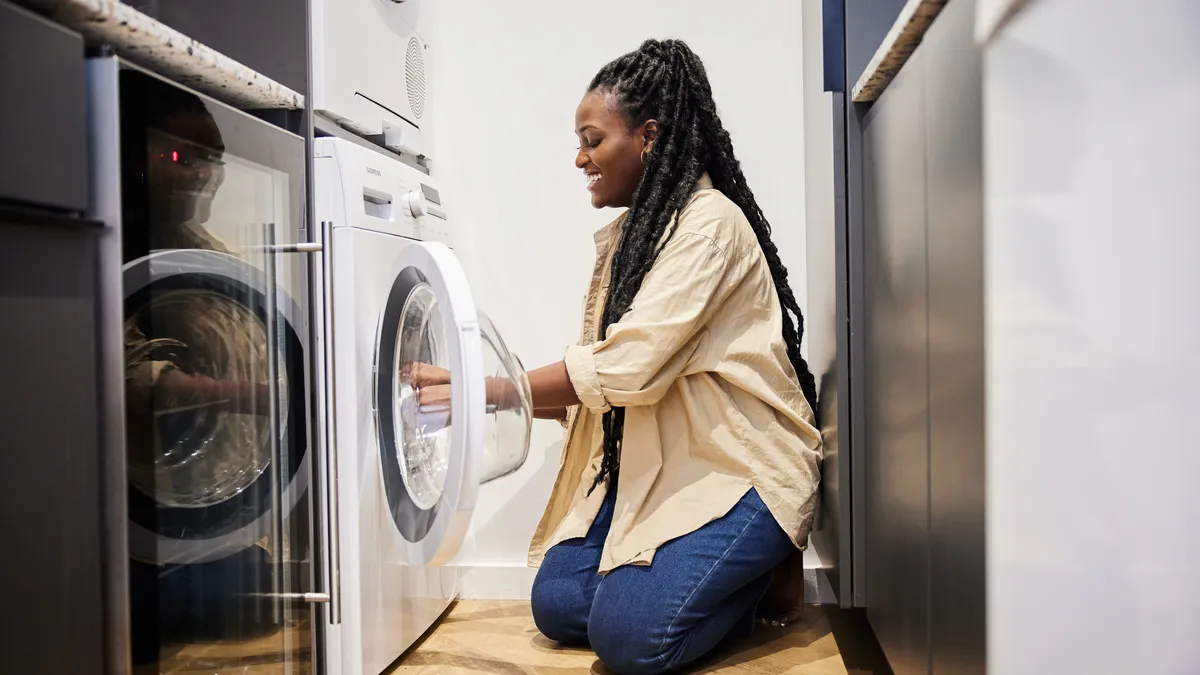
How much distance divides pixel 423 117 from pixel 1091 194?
5.52 feet

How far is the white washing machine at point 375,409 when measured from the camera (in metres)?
1.57

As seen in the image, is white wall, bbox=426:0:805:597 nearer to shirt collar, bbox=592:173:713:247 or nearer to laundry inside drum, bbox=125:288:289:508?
shirt collar, bbox=592:173:713:247

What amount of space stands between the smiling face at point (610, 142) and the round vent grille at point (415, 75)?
43 centimetres

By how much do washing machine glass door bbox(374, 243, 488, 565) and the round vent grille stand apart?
660 millimetres

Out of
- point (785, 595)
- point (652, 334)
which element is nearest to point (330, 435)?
point (652, 334)

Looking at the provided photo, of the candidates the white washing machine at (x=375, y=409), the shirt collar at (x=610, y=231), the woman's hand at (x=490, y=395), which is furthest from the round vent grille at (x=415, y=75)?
the woman's hand at (x=490, y=395)

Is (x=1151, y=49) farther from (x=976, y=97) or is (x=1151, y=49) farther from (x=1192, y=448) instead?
(x=1192, y=448)

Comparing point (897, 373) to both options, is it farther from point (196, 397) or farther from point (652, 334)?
point (196, 397)

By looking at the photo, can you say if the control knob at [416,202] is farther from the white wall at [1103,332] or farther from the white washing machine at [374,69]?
the white wall at [1103,332]

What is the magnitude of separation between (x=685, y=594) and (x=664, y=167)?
0.81 metres

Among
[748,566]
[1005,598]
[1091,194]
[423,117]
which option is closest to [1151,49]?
[1091,194]

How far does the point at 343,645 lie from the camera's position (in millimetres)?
1724

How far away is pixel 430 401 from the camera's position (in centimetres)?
156

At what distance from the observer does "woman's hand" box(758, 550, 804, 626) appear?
6.76ft
